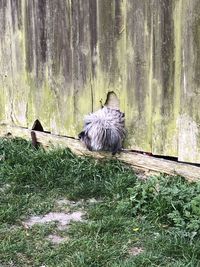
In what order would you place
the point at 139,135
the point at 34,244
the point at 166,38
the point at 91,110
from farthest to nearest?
the point at 91,110
the point at 139,135
the point at 166,38
the point at 34,244

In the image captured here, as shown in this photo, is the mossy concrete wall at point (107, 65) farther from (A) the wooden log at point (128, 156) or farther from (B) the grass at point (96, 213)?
(B) the grass at point (96, 213)

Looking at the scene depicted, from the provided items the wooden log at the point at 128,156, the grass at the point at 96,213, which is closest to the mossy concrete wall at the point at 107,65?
the wooden log at the point at 128,156

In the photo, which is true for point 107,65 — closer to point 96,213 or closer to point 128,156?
point 128,156

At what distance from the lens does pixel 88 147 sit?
175 inches

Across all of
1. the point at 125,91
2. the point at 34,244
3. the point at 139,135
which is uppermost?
the point at 125,91

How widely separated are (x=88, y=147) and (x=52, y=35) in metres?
1.08

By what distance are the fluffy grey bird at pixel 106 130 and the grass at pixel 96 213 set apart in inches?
6.5

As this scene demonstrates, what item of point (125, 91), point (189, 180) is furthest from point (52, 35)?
point (189, 180)

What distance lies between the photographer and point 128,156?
14.2 feet

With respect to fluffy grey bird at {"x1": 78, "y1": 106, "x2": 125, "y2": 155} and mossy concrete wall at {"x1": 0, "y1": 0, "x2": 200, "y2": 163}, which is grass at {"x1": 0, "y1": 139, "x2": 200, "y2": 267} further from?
mossy concrete wall at {"x1": 0, "y1": 0, "x2": 200, "y2": 163}

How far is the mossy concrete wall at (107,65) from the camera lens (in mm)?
3830

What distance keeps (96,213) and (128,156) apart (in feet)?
2.67

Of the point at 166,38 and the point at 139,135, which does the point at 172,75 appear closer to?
the point at 166,38

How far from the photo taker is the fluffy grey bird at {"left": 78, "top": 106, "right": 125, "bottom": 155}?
14.0ft
